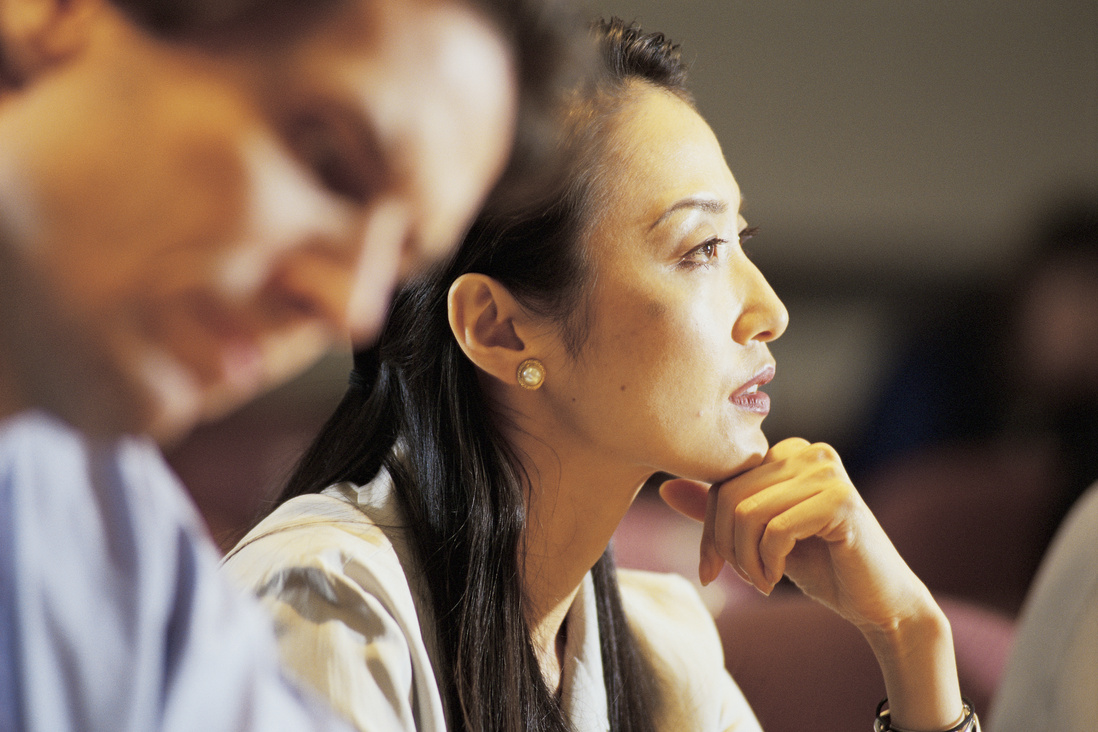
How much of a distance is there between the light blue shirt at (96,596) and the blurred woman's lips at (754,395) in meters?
0.26

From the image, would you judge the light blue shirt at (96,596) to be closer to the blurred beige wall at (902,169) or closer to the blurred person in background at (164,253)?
the blurred person in background at (164,253)

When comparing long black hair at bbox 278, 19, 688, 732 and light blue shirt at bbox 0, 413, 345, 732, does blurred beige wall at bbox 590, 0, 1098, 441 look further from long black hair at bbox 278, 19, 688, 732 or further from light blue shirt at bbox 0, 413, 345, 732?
light blue shirt at bbox 0, 413, 345, 732

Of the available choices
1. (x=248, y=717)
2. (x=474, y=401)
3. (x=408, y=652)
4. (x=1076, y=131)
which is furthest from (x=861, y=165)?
(x=248, y=717)

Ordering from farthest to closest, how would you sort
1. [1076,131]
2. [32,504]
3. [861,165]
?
[1076,131] < [861,165] < [32,504]

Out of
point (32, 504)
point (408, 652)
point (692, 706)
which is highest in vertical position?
point (32, 504)

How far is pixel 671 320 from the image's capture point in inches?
15.3

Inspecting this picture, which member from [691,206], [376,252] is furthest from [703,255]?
[376,252]

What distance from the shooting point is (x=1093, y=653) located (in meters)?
0.44

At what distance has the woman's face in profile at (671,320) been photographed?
0.39 meters

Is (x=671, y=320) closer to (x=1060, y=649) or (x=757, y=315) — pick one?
(x=757, y=315)

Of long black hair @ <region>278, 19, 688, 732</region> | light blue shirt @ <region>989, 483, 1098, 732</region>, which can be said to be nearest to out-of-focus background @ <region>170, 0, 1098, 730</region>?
light blue shirt @ <region>989, 483, 1098, 732</region>

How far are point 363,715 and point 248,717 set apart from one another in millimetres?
130

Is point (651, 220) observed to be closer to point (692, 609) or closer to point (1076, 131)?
point (692, 609)

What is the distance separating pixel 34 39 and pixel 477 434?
281mm
